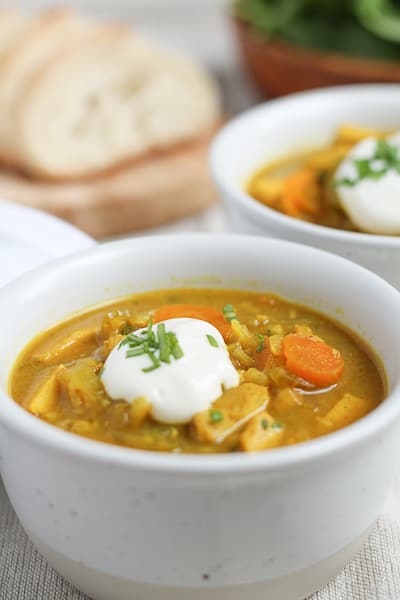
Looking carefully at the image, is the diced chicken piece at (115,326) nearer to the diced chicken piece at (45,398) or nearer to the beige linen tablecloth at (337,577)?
the diced chicken piece at (45,398)

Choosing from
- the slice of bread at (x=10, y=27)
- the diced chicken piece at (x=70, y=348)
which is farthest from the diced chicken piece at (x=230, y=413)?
the slice of bread at (x=10, y=27)

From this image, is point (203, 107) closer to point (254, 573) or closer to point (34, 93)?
point (34, 93)

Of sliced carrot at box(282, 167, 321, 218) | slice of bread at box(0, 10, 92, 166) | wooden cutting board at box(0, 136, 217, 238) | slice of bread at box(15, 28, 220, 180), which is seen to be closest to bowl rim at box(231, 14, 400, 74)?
→ slice of bread at box(15, 28, 220, 180)

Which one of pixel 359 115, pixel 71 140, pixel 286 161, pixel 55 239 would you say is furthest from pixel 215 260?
pixel 71 140

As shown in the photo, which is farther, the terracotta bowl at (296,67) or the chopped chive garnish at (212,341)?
the terracotta bowl at (296,67)

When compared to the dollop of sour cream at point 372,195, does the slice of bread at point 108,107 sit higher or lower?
lower

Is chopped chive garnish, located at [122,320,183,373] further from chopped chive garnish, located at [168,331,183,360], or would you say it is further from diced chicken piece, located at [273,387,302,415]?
diced chicken piece, located at [273,387,302,415]

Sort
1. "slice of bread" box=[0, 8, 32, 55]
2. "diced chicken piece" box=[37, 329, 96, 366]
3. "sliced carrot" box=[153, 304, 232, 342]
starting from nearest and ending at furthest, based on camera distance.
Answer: "diced chicken piece" box=[37, 329, 96, 366], "sliced carrot" box=[153, 304, 232, 342], "slice of bread" box=[0, 8, 32, 55]
